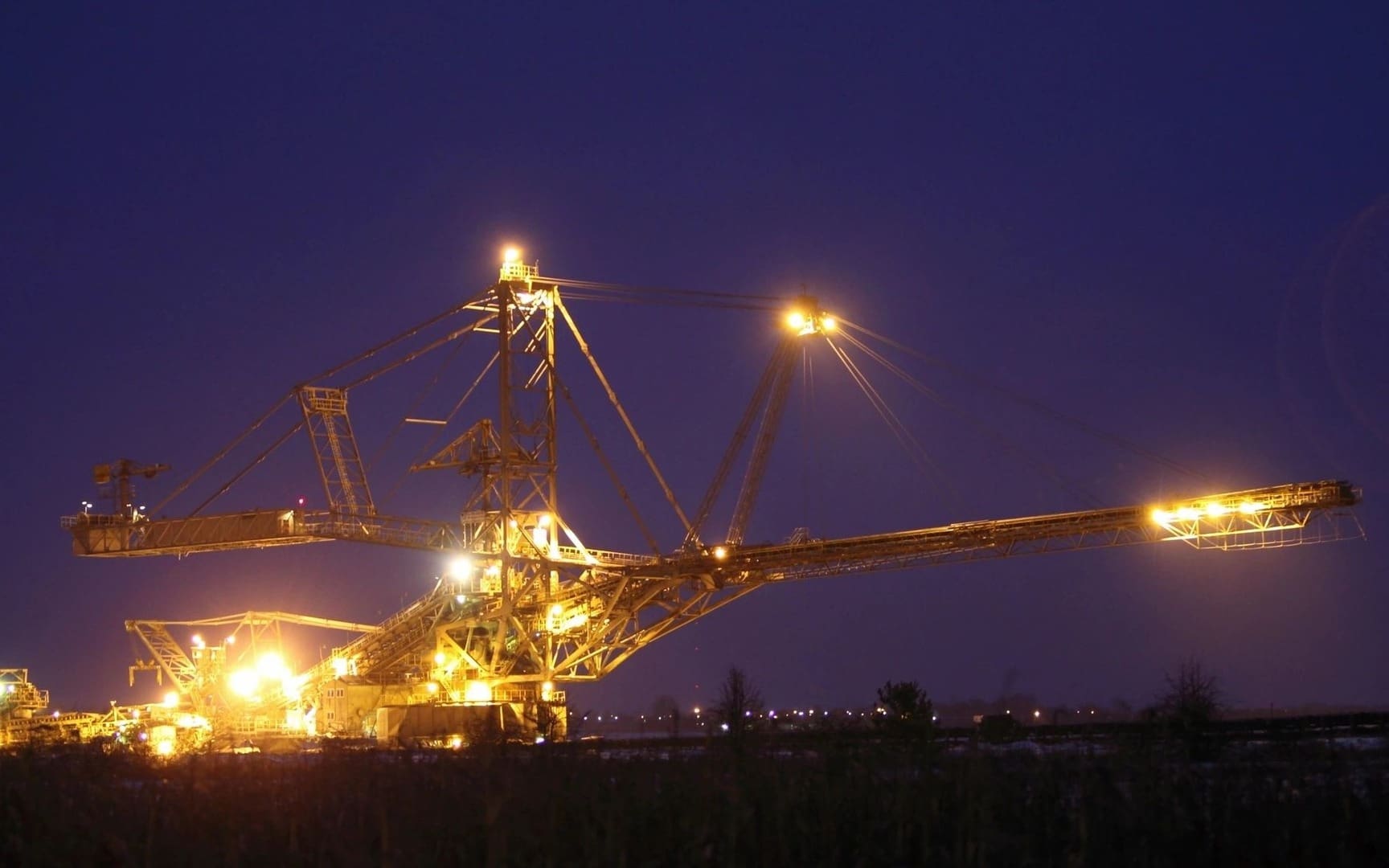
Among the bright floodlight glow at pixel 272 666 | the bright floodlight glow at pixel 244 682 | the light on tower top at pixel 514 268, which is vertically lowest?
the bright floodlight glow at pixel 244 682

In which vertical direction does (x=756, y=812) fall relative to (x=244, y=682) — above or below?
below

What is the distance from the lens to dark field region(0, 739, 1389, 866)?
12758 millimetres

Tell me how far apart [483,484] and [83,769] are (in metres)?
57.1

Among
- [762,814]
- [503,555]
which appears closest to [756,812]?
[762,814]

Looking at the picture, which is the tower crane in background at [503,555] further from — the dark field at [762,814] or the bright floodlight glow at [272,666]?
the dark field at [762,814]

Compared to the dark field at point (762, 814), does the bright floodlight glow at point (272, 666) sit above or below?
above

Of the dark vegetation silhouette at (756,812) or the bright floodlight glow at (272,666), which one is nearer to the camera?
the dark vegetation silhouette at (756,812)

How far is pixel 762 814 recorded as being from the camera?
13.5 meters

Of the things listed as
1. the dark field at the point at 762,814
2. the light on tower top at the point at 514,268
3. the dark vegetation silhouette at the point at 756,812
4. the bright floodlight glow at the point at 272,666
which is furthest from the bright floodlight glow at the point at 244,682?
the dark field at the point at 762,814

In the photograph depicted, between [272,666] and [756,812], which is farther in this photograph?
[272,666]

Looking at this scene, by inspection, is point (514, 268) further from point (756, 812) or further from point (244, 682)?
point (756, 812)

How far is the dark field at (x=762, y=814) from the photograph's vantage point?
12.8 meters

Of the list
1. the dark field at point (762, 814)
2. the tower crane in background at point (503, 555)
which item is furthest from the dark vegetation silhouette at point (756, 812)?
the tower crane in background at point (503, 555)

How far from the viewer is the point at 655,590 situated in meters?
74.3
